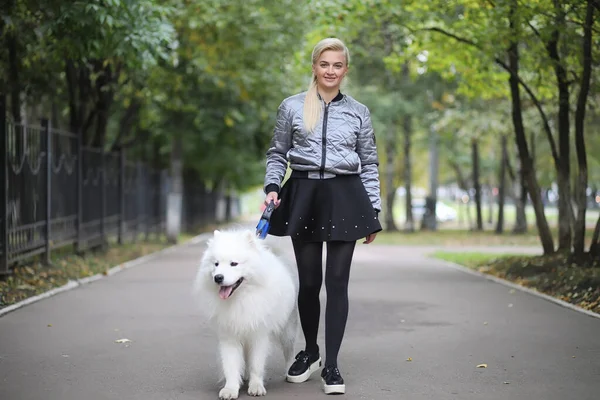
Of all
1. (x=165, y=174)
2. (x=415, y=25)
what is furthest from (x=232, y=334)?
(x=165, y=174)

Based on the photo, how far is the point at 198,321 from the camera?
9727 mm

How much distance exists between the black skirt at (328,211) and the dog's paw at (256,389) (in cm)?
96

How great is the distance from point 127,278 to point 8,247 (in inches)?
110

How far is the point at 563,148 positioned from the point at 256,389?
10387mm

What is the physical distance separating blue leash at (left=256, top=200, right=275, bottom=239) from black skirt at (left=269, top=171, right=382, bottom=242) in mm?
142

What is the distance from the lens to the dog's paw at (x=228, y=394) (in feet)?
18.9

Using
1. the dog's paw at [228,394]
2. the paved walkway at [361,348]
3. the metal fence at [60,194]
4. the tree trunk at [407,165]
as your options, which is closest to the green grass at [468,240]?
the tree trunk at [407,165]

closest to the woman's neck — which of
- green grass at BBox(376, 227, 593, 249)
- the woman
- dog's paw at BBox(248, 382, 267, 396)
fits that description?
the woman

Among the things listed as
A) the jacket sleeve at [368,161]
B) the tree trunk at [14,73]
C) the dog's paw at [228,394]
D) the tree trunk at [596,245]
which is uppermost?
the tree trunk at [14,73]

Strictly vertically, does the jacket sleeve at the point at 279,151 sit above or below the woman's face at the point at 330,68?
below

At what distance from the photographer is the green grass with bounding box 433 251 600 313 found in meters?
11.6

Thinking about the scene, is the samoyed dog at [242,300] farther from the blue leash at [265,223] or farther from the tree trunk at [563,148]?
the tree trunk at [563,148]

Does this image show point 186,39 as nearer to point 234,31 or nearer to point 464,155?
point 234,31

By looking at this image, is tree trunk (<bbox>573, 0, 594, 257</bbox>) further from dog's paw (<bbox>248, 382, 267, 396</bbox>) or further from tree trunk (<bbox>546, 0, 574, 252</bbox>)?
dog's paw (<bbox>248, 382, 267, 396</bbox>)
